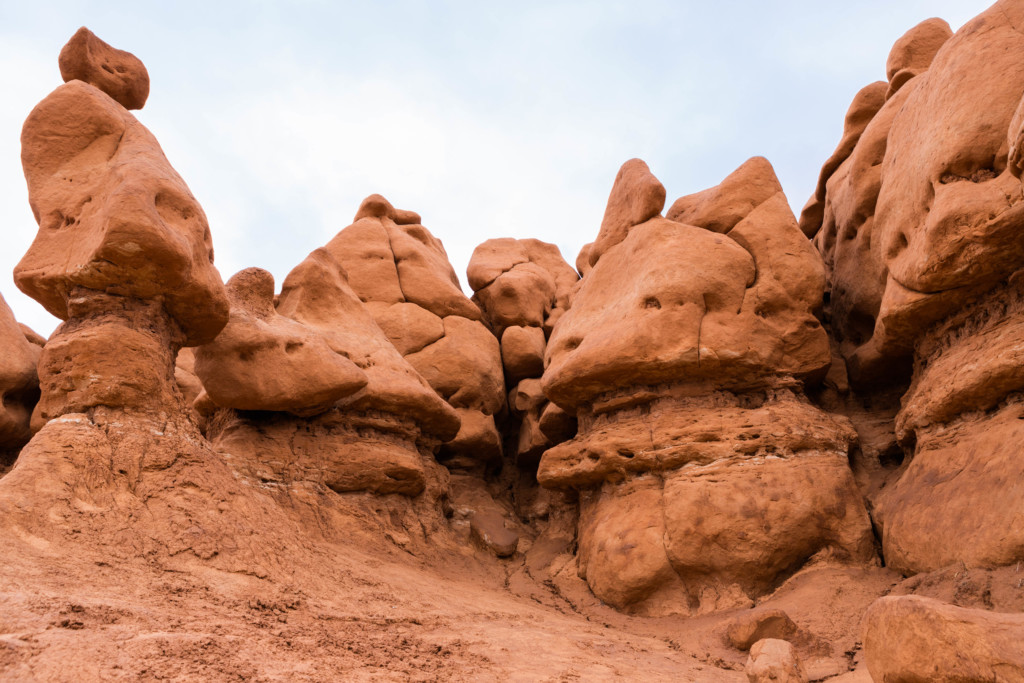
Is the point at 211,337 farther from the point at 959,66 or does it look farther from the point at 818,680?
the point at 959,66

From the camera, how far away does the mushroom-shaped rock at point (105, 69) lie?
7.48m

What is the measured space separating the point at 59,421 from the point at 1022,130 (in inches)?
269

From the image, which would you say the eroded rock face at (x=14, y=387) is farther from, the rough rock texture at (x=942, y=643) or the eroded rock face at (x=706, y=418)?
the rough rock texture at (x=942, y=643)

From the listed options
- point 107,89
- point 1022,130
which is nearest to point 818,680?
point 1022,130

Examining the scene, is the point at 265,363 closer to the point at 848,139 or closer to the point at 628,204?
the point at 628,204

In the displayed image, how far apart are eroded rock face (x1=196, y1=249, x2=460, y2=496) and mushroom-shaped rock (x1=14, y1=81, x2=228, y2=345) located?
1.92 feet

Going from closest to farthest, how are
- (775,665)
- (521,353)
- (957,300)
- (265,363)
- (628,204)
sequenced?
(775,665) → (957,300) → (265,363) → (628,204) → (521,353)

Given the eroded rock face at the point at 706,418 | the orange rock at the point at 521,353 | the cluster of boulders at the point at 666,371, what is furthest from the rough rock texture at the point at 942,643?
the orange rock at the point at 521,353

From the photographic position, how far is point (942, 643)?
128 inches

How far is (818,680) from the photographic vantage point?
4.93m

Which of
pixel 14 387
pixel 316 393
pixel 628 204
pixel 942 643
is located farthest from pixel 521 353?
pixel 942 643

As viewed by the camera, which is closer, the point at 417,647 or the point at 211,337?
the point at 417,647

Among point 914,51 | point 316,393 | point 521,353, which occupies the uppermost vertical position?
point 914,51

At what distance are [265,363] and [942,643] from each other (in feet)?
21.0
